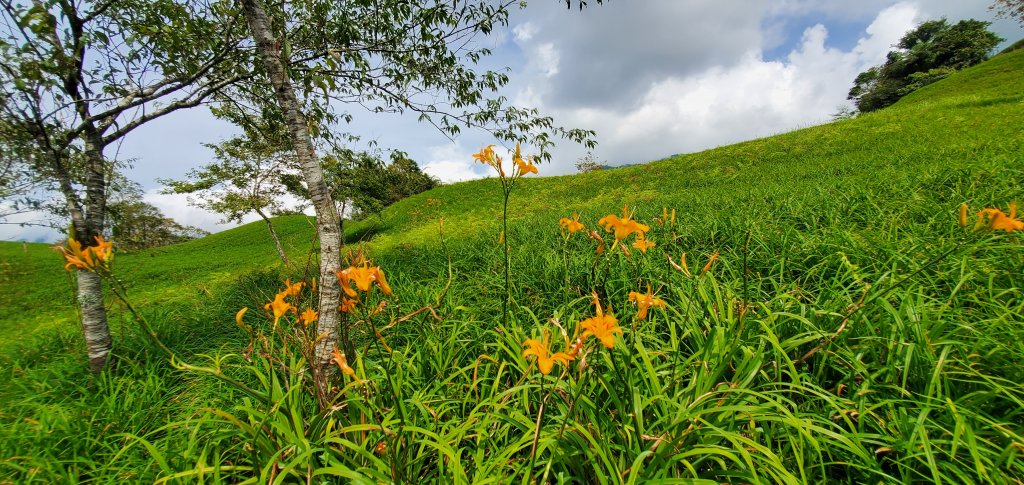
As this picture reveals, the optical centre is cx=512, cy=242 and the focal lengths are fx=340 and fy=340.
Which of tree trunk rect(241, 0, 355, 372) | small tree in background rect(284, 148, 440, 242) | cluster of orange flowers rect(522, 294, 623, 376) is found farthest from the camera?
small tree in background rect(284, 148, 440, 242)

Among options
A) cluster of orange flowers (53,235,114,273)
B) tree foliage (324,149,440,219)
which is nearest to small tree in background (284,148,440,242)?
tree foliage (324,149,440,219)

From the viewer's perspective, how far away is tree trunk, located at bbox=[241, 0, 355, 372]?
191 centimetres

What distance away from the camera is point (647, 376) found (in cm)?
152

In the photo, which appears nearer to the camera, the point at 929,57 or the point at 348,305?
the point at 348,305

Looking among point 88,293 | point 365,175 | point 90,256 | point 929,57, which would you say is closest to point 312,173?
point 90,256

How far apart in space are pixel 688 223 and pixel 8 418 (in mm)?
5340

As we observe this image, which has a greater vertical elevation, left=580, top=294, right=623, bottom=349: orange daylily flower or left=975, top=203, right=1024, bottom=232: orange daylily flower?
left=975, top=203, right=1024, bottom=232: orange daylily flower

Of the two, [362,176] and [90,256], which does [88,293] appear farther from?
[362,176]

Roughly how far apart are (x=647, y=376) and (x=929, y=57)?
44.0m

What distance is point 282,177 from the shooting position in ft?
20.0

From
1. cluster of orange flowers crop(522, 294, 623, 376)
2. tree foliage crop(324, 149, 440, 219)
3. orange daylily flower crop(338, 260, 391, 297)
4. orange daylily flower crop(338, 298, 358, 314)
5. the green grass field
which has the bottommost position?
the green grass field

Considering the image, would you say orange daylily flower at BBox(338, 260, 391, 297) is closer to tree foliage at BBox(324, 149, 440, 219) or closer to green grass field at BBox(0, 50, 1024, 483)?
green grass field at BBox(0, 50, 1024, 483)

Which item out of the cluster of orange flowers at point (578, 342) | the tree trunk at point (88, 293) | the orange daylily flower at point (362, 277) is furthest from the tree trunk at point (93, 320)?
the cluster of orange flowers at point (578, 342)

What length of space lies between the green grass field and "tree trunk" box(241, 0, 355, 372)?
1.07 feet
